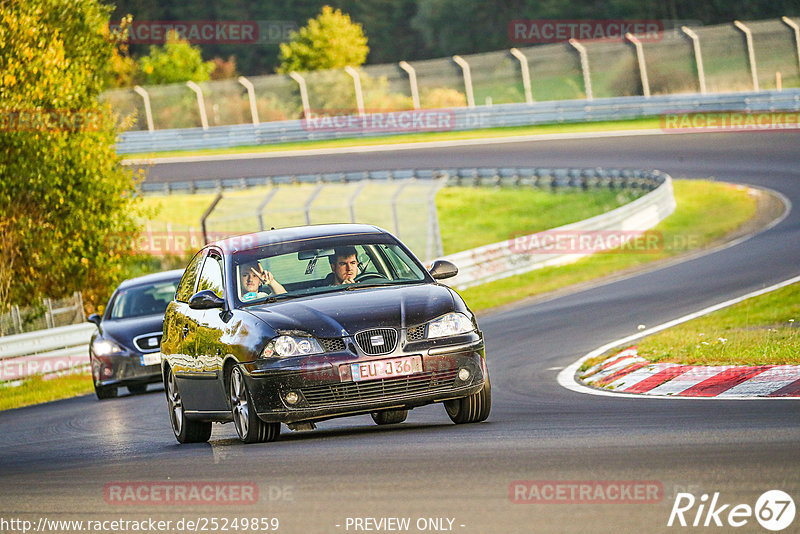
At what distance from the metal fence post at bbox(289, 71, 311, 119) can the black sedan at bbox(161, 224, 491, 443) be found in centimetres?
4525

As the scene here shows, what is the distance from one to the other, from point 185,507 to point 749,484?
297 cm

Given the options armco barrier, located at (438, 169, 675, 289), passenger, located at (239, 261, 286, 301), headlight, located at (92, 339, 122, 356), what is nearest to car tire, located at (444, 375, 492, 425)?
passenger, located at (239, 261, 286, 301)

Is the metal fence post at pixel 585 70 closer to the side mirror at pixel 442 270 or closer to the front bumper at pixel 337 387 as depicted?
the side mirror at pixel 442 270

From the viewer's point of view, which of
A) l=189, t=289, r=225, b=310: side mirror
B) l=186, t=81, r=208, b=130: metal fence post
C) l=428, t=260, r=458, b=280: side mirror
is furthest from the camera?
l=186, t=81, r=208, b=130: metal fence post

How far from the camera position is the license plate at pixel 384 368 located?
28.3 ft

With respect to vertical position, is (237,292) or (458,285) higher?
(237,292)

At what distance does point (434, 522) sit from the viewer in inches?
234

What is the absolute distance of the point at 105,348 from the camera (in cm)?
1691

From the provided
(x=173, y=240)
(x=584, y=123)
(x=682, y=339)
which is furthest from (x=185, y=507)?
(x=584, y=123)

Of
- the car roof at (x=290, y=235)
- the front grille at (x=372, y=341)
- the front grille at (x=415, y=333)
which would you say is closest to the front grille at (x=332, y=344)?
the front grille at (x=372, y=341)

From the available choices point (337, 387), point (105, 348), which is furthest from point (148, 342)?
point (337, 387)

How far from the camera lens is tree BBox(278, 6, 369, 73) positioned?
7006 cm

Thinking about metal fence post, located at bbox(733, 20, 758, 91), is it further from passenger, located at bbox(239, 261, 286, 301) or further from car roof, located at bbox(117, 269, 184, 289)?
passenger, located at bbox(239, 261, 286, 301)

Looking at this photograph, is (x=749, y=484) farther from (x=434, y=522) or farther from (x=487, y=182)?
(x=487, y=182)
